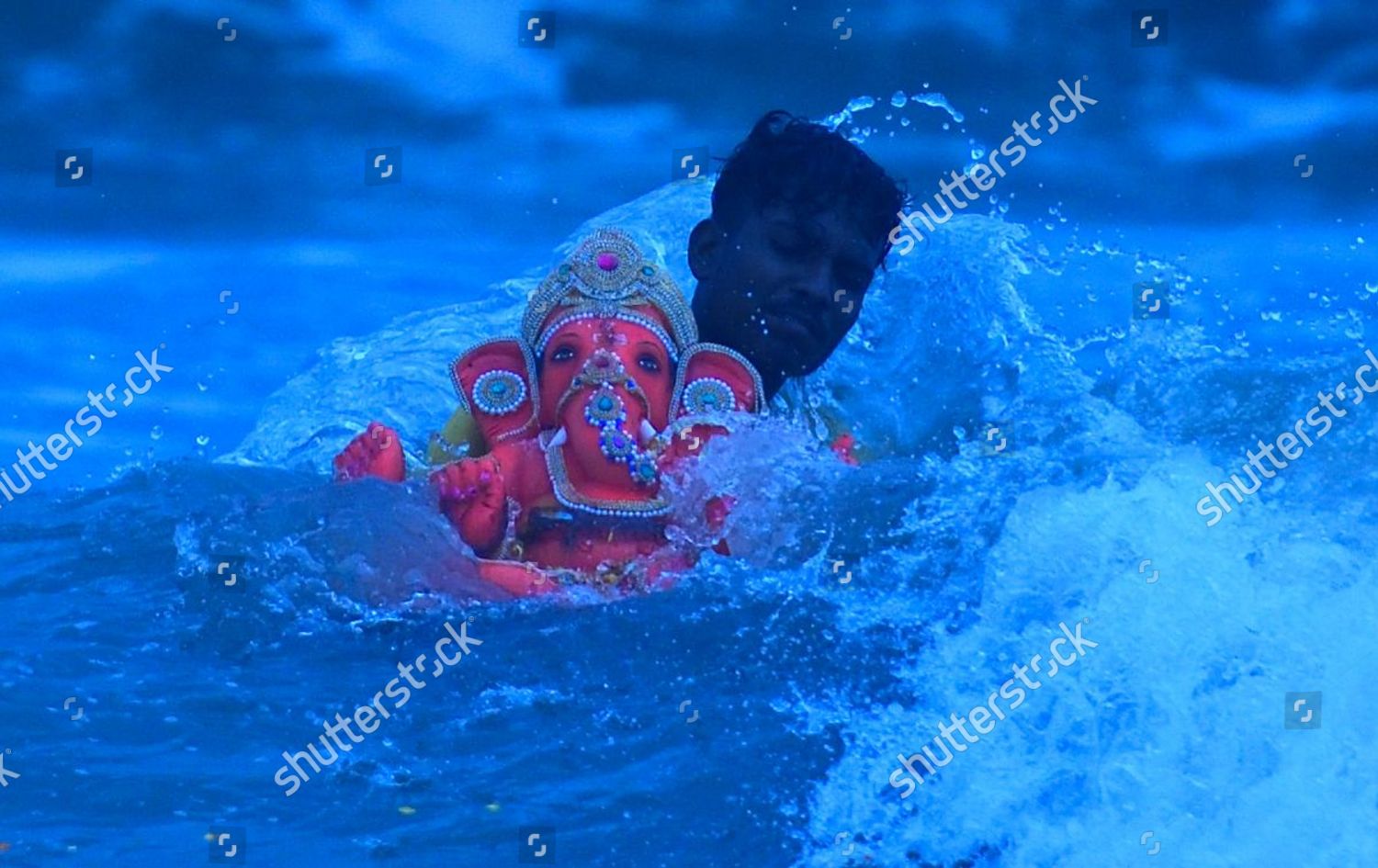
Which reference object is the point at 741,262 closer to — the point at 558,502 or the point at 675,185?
the point at 558,502

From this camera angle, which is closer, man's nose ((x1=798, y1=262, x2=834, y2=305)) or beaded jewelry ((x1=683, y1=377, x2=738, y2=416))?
beaded jewelry ((x1=683, y1=377, x2=738, y2=416))

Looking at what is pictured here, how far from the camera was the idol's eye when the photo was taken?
411 centimetres

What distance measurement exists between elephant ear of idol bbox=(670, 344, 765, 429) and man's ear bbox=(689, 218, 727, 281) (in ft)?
2.13

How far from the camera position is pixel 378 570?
4.19 meters

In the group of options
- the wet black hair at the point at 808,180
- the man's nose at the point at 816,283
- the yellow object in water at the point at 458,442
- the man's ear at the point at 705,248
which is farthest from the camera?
the man's ear at the point at 705,248

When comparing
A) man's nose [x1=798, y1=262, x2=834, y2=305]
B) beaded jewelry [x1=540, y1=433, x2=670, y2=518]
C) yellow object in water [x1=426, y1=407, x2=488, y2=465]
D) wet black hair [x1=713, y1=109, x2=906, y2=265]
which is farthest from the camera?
Result: wet black hair [x1=713, y1=109, x2=906, y2=265]

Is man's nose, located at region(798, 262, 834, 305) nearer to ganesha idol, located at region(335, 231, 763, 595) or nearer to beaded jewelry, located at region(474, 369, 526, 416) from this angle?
ganesha idol, located at region(335, 231, 763, 595)

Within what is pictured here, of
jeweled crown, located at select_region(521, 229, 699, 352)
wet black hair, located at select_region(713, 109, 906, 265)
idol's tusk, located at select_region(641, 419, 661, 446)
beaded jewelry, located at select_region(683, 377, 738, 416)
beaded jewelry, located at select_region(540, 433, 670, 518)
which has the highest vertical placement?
wet black hair, located at select_region(713, 109, 906, 265)

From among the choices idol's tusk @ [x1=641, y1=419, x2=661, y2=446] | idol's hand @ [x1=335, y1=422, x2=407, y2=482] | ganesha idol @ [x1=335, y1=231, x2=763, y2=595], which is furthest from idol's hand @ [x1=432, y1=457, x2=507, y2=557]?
idol's tusk @ [x1=641, y1=419, x2=661, y2=446]

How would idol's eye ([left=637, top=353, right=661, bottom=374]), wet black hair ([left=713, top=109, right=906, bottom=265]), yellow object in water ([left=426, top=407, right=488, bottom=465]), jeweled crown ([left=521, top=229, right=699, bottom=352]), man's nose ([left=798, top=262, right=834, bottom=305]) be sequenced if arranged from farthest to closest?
wet black hair ([left=713, top=109, right=906, bottom=265]) → man's nose ([left=798, top=262, right=834, bottom=305]) → yellow object in water ([left=426, top=407, right=488, bottom=465]) → jeweled crown ([left=521, top=229, right=699, bottom=352]) → idol's eye ([left=637, top=353, right=661, bottom=374])

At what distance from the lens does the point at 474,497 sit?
4027 millimetres

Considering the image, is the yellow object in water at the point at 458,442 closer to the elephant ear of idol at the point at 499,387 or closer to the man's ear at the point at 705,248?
the elephant ear of idol at the point at 499,387

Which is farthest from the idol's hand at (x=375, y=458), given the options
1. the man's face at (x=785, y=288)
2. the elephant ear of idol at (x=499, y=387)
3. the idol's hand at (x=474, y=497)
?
the man's face at (x=785, y=288)

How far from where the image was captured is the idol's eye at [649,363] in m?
4.11
